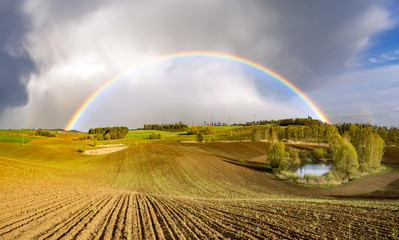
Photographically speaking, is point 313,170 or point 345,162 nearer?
point 345,162

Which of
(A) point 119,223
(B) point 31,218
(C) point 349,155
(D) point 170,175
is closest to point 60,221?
(B) point 31,218

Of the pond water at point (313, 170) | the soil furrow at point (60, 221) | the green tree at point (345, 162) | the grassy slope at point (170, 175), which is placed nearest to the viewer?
the soil furrow at point (60, 221)

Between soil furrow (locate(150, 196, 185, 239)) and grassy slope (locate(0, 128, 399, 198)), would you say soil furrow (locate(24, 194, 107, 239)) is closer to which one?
soil furrow (locate(150, 196, 185, 239))

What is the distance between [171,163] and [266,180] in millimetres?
22395

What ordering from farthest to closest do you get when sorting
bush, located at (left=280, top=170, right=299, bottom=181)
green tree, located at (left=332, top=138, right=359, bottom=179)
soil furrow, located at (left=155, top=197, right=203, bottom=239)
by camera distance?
1. green tree, located at (left=332, top=138, right=359, bottom=179)
2. bush, located at (left=280, top=170, right=299, bottom=181)
3. soil furrow, located at (left=155, top=197, right=203, bottom=239)

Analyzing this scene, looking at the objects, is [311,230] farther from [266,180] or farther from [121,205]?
[266,180]

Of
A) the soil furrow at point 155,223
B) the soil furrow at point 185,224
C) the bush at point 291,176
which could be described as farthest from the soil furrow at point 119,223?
the bush at point 291,176

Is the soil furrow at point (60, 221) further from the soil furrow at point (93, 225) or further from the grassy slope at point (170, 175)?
the grassy slope at point (170, 175)

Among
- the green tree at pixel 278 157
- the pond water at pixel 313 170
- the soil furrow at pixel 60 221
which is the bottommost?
the pond water at pixel 313 170

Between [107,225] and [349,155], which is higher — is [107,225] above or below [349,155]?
above

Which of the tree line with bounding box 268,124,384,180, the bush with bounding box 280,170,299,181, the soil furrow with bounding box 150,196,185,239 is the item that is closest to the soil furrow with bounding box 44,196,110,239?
the soil furrow with bounding box 150,196,185,239

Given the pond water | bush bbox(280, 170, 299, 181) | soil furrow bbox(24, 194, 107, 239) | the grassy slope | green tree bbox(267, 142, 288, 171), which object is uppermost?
soil furrow bbox(24, 194, 107, 239)

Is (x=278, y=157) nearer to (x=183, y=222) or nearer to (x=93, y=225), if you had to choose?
(x=183, y=222)

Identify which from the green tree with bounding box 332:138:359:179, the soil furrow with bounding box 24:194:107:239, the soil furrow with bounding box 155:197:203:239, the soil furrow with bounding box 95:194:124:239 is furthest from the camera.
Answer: the green tree with bounding box 332:138:359:179
